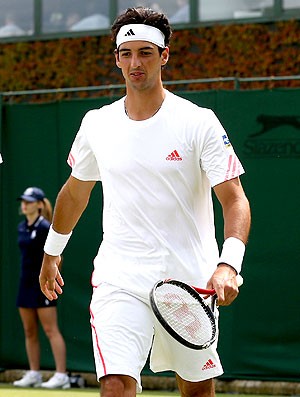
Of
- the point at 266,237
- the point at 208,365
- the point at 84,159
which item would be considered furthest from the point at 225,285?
the point at 266,237

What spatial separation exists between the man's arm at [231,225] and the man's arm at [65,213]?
813 mm

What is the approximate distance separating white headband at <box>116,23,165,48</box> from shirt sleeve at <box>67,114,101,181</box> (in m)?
0.43

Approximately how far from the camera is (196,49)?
10.8 metres

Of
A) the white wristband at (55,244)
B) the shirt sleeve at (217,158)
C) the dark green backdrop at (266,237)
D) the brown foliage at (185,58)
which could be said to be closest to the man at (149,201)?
the shirt sleeve at (217,158)

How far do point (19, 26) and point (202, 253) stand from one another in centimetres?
724

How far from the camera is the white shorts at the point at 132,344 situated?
185 inches

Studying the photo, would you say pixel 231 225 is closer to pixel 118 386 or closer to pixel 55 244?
pixel 118 386

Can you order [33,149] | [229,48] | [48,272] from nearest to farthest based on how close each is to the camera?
[48,272], [33,149], [229,48]

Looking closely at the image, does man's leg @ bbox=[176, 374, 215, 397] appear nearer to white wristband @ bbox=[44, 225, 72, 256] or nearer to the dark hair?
white wristband @ bbox=[44, 225, 72, 256]

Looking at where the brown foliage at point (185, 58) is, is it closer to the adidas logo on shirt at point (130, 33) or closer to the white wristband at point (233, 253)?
the adidas logo on shirt at point (130, 33)

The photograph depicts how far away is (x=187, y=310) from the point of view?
444 cm

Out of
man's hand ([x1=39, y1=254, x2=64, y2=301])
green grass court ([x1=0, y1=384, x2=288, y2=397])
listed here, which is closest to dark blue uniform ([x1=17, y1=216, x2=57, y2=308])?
green grass court ([x1=0, y1=384, x2=288, y2=397])

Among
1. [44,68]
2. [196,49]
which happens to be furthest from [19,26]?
[196,49]

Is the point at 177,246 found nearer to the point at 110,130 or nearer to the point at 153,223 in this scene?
the point at 153,223
